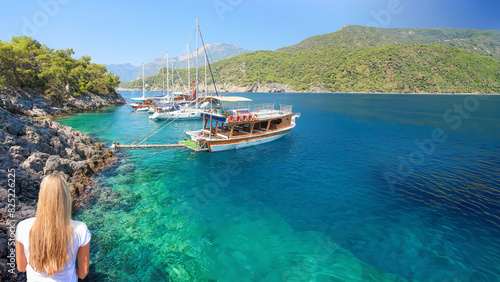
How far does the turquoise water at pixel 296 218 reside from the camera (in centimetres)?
1042

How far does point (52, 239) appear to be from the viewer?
3.07m

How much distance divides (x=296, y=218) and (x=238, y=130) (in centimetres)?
1840

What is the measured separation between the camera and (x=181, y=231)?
41.9ft

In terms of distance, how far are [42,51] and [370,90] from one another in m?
191

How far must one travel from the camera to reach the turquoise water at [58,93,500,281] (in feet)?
34.2

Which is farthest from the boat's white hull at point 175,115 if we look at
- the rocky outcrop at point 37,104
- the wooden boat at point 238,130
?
the wooden boat at point 238,130

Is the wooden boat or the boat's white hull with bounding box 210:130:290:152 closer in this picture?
the wooden boat

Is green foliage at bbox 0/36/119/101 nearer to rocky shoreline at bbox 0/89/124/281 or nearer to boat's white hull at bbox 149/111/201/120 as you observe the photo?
boat's white hull at bbox 149/111/201/120

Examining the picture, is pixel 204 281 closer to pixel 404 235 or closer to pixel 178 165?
pixel 404 235

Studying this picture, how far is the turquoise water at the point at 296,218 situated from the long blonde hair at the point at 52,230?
760cm

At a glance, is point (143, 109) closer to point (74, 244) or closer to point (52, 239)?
point (74, 244)

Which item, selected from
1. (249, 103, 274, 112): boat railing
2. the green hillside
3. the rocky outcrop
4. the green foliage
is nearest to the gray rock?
(249, 103, 274, 112): boat railing

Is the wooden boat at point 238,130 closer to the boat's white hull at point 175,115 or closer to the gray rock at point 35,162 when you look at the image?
the gray rock at point 35,162

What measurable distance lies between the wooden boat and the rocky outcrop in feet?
87.6
